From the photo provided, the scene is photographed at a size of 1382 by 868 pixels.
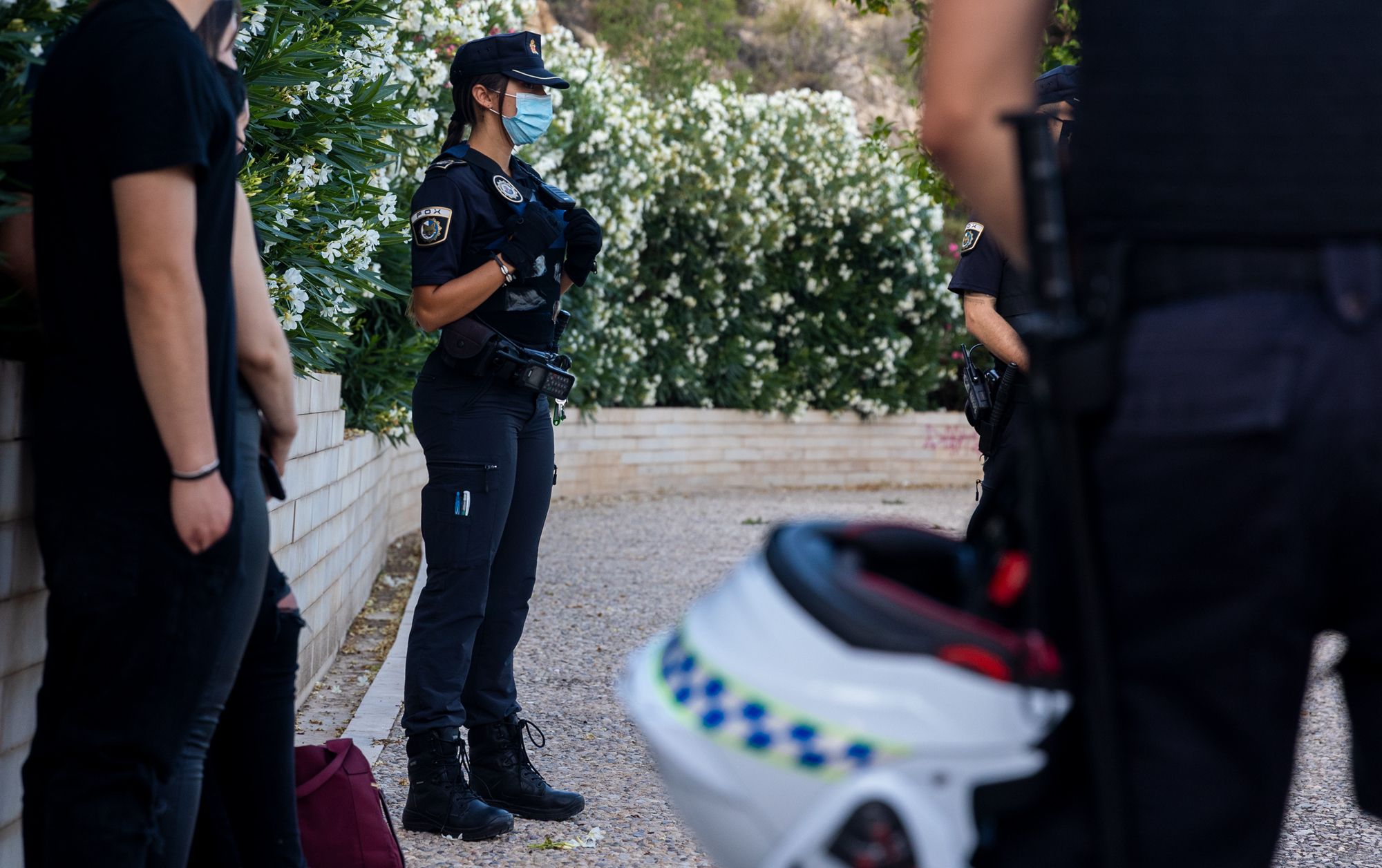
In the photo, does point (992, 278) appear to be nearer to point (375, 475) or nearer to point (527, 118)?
point (527, 118)

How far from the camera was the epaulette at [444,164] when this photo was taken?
3.72 m

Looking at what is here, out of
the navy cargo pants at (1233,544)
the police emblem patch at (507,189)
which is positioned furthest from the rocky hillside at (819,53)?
the navy cargo pants at (1233,544)

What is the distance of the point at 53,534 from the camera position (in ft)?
6.15

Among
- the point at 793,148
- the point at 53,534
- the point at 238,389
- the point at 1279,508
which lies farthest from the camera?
the point at 793,148

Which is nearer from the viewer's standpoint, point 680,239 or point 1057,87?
point 1057,87

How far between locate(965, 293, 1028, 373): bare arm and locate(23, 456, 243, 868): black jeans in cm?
232

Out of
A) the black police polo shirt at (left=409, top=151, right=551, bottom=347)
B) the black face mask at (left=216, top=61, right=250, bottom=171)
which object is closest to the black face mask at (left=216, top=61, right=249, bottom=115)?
the black face mask at (left=216, top=61, right=250, bottom=171)

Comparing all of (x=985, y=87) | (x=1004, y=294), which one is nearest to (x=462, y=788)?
(x=1004, y=294)

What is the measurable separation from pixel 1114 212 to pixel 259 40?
9.97 feet

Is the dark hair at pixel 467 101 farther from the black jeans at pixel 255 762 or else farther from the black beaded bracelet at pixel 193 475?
the black beaded bracelet at pixel 193 475

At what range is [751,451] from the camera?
49.8 ft

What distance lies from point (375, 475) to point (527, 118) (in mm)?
3952

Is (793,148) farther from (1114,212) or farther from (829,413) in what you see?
(1114,212)

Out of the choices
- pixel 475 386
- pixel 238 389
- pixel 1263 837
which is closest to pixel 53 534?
pixel 238 389
